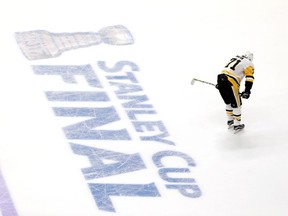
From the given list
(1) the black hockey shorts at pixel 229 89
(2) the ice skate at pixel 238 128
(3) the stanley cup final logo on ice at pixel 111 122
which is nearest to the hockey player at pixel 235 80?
(1) the black hockey shorts at pixel 229 89

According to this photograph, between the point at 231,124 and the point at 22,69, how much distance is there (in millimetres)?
2369

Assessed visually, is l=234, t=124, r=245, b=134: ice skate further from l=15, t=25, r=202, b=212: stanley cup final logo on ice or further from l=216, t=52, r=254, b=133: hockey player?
l=15, t=25, r=202, b=212: stanley cup final logo on ice

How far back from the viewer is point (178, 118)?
7.60 meters

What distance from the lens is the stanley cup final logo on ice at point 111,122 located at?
22.1 feet

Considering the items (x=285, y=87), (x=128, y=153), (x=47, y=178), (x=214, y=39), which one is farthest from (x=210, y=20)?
(x=47, y=178)

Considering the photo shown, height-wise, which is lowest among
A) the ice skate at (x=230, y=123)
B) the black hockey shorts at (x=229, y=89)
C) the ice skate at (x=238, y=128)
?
the ice skate at (x=238, y=128)

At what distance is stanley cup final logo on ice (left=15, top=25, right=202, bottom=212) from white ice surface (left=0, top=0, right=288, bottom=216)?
0.14 ft

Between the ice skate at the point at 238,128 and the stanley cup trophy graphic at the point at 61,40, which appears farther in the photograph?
the stanley cup trophy graphic at the point at 61,40

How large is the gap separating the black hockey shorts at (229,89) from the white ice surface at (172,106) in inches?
15.4

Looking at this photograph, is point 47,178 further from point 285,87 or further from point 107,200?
point 285,87

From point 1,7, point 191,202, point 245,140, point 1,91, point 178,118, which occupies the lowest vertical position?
point 191,202

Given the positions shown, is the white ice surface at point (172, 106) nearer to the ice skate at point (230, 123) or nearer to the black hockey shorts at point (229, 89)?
the ice skate at point (230, 123)

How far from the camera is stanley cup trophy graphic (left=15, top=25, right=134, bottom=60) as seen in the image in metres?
8.48

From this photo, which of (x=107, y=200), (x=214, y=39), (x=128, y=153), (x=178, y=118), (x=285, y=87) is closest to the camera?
(x=107, y=200)
